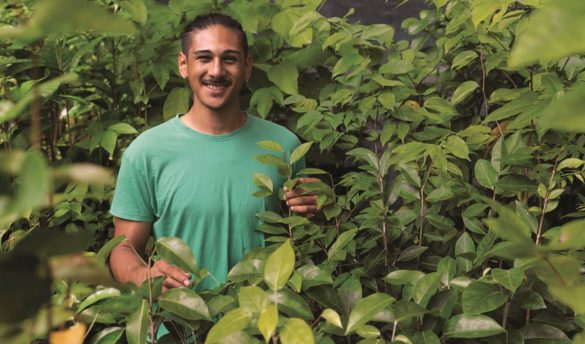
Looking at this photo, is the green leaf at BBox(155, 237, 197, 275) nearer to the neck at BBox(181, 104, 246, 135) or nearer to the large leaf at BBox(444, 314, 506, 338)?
the large leaf at BBox(444, 314, 506, 338)

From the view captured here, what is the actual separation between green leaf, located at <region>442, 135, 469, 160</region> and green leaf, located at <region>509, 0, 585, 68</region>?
101 cm

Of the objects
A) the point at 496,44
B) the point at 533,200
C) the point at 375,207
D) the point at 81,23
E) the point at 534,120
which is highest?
the point at 81,23

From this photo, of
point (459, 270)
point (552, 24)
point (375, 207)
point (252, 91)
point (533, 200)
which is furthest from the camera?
point (252, 91)

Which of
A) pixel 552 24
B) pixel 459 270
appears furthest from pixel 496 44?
pixel 552 24

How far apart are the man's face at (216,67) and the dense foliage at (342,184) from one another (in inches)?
7.3

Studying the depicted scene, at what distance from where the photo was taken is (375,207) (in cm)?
111

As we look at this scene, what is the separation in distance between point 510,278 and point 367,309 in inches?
8.5

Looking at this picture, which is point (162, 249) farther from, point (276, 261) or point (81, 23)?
point (81, 23)

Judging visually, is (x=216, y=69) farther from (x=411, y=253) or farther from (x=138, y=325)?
(x=138, y=325)

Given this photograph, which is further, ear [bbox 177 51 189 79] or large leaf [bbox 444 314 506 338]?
ear [bbox 177 51 189 79]

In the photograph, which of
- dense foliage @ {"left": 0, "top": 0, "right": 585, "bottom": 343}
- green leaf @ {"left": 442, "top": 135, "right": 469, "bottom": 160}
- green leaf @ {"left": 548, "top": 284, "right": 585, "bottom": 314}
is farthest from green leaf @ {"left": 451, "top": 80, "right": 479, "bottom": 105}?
green leaf @ {"left": 548, "top": 284, "right": 585, "bottom": 314}

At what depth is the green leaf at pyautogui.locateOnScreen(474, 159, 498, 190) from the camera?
1.13m

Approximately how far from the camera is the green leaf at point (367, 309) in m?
0.67

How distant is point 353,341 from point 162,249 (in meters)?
0.27
